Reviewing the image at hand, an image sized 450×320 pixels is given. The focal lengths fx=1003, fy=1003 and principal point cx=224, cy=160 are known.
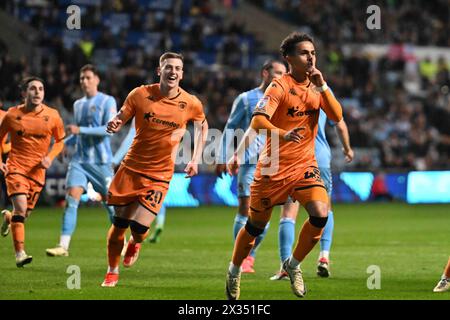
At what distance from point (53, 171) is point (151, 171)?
1361 centimetres

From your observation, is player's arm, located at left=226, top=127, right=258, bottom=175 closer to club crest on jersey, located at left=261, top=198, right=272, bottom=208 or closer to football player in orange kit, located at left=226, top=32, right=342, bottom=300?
football player in orange kit, located at left=226, top=32, right=342, bottom=300

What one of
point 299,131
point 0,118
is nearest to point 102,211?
point 0,118

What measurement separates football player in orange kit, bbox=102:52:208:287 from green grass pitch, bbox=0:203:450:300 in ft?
1.93

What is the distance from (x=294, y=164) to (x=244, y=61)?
73.3 ft

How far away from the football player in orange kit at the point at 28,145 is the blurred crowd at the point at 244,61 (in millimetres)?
7573

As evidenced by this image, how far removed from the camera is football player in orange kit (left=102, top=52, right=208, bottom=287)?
33.4 ft

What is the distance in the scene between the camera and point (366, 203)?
2670 cm

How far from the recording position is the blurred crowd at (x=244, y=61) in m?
25.2

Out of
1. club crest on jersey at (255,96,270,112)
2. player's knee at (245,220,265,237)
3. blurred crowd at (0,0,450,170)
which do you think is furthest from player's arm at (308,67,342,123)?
blurred crowd at (0,0,450,170)

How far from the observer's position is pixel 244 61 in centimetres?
Answer: 3147

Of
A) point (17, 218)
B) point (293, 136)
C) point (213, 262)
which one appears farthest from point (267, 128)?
point (17, 218)

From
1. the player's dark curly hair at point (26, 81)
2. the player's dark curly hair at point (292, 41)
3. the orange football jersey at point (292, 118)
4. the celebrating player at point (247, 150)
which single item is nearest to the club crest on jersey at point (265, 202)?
the orange football jersey at point (292, 118)
